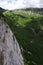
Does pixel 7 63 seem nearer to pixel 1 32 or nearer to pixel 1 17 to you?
pixel 1 32

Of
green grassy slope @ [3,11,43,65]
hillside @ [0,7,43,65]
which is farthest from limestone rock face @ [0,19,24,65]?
green grassy slope @ [3,11,43,65]

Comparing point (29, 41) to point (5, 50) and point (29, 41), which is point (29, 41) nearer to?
point (29, 41)

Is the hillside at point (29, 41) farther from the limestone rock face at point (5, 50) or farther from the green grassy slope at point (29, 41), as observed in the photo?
the limestone rock face at point (5, 50)

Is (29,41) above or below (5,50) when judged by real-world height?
below

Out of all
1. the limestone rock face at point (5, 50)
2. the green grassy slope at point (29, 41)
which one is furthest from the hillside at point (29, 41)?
the limestone rock face at point (5, 50)

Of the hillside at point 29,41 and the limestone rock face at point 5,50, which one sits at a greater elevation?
the limestone rock face at point 5,50

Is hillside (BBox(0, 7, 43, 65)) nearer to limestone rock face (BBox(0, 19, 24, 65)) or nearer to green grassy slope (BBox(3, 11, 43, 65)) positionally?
green grassy slope (BBox(3, 11, 43, 65))

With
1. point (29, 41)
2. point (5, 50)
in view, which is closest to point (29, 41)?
point (29, 41)

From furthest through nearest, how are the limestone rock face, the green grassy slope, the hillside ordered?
the green grassy slope
the hillside
the limestone rock face

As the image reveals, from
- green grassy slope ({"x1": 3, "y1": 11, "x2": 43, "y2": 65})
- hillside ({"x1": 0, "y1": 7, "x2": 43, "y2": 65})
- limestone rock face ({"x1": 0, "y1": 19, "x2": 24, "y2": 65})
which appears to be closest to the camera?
limestone rock face ({"x1": 0, "y1": 19, "x2": 24, "y2": 65})

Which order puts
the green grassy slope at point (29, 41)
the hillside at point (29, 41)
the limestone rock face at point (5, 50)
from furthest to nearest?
the green grassy slope at point (29, 41) < the hillside at point (29, 41) < the limestone rock face at point (5, 50)

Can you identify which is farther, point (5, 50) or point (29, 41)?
point (29, 41)

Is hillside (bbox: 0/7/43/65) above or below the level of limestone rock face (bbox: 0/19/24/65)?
below
